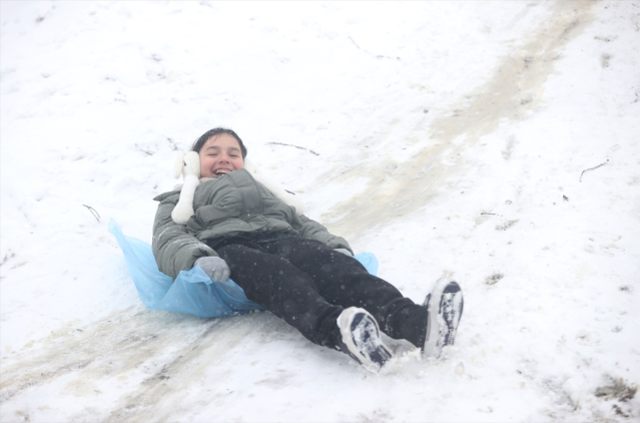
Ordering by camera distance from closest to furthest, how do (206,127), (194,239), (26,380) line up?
(26,380)
(194,239)
(206,127)

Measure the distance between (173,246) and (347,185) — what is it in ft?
7.35

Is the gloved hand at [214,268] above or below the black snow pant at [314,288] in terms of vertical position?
above

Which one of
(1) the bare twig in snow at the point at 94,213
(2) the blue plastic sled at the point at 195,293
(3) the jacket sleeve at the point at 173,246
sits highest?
(3) the jacket sleeve at the point at 173,246

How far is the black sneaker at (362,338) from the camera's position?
1.75 meters

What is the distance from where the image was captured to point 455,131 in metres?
5.04

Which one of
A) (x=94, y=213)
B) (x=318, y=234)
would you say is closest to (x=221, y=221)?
(x=318, y=234)

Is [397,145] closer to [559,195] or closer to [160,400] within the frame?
[559,195]

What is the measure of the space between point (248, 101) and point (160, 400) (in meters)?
4.78

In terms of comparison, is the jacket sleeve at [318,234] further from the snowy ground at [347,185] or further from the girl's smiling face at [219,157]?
the girl's smiling face at [219,157]

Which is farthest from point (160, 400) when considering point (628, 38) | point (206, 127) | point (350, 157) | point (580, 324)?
point (628, 38)

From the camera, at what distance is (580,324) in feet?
6.36

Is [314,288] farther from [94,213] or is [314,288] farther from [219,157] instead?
[94,213]

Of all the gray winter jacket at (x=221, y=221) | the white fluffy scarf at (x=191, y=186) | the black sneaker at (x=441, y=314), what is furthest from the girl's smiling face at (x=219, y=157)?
the black sneaker at (x=441, y=314)

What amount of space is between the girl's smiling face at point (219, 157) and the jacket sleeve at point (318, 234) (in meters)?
0.65
